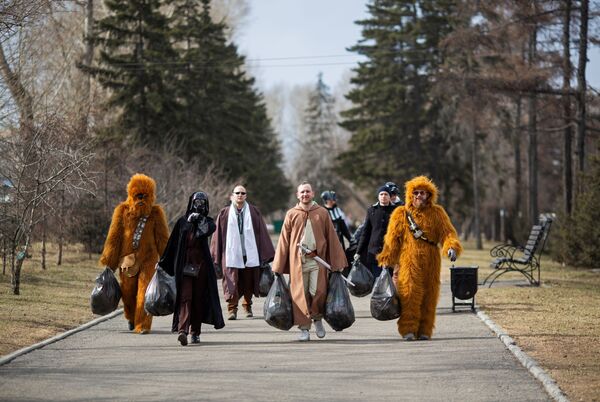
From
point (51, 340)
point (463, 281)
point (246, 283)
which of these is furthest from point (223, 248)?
point (51, 340)

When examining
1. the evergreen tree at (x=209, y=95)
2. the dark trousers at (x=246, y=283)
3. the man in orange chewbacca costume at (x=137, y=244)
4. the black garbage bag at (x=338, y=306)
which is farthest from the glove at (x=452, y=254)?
the evergreen tree at (x=209, y=95)

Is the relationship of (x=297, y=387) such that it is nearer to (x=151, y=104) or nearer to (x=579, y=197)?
(x=579, y=197)

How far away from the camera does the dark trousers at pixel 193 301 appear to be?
518 inches

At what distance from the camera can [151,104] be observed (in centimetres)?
4394

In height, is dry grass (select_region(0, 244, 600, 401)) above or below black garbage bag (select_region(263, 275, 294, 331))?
below

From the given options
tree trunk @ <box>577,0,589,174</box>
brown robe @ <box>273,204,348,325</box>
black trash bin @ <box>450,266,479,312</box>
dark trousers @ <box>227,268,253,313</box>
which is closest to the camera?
brown robe @ <box>273,204,348,325</box>

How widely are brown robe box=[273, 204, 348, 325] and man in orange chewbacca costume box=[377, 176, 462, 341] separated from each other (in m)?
0.63

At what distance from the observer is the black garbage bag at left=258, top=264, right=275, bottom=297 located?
1665 cm

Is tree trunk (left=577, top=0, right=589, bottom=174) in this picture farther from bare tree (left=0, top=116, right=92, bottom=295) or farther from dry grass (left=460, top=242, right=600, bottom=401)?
bare tree (left=0, top=116, right=92, bottom=295)

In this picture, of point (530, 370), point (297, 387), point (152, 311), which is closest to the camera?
point (297, 387)

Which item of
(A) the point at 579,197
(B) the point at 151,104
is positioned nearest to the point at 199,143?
(B) the point at 151,104

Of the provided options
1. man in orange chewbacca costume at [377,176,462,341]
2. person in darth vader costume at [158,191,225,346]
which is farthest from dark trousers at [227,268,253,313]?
man in orange chewbacca costume at [377,176,462,341]

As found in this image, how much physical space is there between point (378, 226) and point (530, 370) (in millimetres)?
5890

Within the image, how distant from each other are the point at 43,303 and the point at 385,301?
6735 mm
